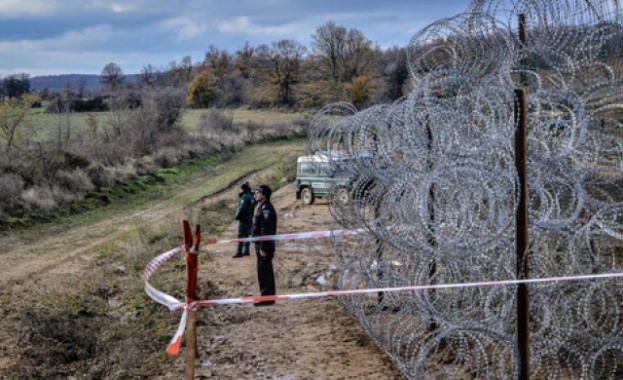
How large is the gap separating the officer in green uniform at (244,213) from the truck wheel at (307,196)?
6.71 metres

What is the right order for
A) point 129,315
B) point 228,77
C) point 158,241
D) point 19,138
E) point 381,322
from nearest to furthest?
point 381,322 < point 129,315 < point 158,241 < point 19,138 < point 228,77

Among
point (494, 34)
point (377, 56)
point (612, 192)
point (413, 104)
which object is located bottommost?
point (612, 192)

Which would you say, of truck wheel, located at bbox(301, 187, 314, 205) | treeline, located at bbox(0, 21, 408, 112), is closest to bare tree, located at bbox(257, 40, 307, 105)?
treeline, located at bbox(0, 21, 408, 112)

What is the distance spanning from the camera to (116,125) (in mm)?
32250

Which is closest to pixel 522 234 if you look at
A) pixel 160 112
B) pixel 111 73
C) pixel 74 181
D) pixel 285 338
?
pixel 285 338

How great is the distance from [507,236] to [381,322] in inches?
114

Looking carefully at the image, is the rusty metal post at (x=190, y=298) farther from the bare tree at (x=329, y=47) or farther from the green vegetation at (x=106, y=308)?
the bare tree at (x=329, y=47)

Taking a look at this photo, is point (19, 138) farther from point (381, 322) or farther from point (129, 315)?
point (381, 322)

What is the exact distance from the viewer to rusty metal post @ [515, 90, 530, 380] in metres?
4.59

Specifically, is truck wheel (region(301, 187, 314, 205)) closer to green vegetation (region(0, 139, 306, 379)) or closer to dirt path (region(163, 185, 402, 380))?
green vegetation (region(0, 139, 306, 379))

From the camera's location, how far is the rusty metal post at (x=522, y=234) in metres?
4.59

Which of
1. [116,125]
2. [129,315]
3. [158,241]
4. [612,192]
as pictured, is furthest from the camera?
[116,125]

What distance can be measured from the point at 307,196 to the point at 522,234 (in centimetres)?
1489

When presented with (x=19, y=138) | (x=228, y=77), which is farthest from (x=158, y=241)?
(x=228, y=77)
